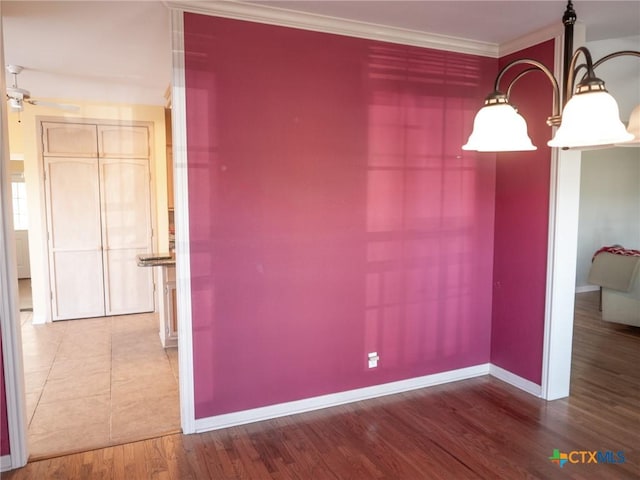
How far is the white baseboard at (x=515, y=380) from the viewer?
3.41m

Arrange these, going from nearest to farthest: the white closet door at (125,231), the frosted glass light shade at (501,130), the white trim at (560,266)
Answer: the frosted glass light shade at (501,130)
the white trim at (560,266)
the white closet door at (125,231)

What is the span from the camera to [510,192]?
358 cm

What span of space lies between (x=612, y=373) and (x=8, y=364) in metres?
4.35

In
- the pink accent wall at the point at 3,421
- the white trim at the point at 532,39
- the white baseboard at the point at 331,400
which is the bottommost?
the white baseboard at the point at 331,400

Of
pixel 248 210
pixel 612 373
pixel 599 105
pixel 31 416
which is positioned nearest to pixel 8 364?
pixel 31 416

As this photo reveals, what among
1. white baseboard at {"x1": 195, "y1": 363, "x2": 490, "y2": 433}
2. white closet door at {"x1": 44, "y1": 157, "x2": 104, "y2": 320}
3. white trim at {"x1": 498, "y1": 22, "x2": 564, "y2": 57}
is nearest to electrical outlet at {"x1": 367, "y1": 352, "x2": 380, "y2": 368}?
white baseboard at {"x1": 195, "y1": 363, "x2": 490, "y2": 433}

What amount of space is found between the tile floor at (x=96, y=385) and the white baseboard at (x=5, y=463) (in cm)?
14

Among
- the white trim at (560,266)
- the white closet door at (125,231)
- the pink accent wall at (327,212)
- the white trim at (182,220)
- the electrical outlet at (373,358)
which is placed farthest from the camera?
the white closet door at (125,231)

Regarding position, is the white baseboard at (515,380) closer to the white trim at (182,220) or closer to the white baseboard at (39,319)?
the white trim at (182,220)

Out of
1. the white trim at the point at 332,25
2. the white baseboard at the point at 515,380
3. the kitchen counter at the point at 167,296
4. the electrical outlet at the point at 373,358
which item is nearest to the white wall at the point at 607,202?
the white baseboard at the point at 515,380

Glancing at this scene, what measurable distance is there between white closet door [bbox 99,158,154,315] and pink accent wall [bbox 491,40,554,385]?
4.12 m

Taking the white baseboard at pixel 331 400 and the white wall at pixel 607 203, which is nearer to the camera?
the white baseboard at pixel 331 400

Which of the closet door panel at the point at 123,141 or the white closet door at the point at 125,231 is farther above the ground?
the closet door panel at the point at 123,141

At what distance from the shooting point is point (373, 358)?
134 inches
